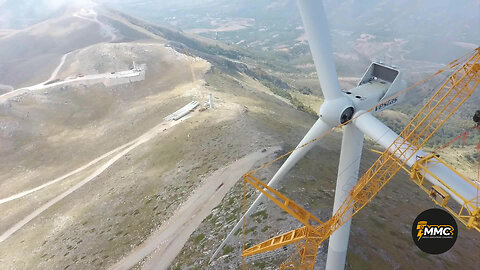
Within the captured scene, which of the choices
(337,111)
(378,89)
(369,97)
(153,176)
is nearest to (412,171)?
(369,97)

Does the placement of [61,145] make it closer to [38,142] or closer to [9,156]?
[38,142]

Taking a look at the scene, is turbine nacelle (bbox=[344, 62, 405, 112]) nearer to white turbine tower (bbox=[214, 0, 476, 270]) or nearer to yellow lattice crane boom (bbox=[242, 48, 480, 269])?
white turbine tower (bbox=[214, 0, 476, 270])

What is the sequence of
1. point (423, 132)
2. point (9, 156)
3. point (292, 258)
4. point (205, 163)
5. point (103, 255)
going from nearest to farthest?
point (423, 132), point (292, 258), point (103, 255), point (205, 163), point (9, 156)

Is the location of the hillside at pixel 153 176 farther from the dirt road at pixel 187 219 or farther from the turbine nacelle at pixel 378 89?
the turbine nacelle at pixel 378 89

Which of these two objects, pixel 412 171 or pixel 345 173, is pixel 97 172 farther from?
pixel 412 171

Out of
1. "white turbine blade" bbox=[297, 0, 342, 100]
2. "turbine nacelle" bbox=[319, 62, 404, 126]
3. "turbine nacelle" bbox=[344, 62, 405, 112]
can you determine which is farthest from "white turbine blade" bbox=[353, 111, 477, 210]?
"white turbine blade" bbox=[297, 0, 342, 100]

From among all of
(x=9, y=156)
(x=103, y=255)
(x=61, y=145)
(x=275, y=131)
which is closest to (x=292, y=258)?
(x=103, y=255)

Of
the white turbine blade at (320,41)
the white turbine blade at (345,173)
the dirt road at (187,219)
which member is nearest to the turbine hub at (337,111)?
the white turbine blade at (320,41)
